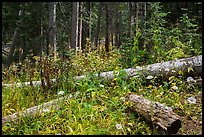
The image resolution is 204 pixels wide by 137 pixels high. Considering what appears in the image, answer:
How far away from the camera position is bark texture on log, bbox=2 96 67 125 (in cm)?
468

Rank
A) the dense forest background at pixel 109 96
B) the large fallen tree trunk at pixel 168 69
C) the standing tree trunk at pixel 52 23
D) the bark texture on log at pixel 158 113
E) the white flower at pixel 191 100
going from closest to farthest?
the bark texture on log at pixel 158 113 → the dense forest background at pixel 109 96 → the white flower at pixel 191 100 → the large fallen tree trunk at pixel 168 69 → the standing tree trunk at pixel 52 23

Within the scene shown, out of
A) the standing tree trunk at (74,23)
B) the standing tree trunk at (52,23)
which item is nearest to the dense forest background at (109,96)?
the standing tree trunk at (74,23)

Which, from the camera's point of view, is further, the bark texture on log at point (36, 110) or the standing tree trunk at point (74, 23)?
the standing tree trunk at point (74, 23)

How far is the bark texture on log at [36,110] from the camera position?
468 cm

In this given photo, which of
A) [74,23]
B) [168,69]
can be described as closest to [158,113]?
[168,69]

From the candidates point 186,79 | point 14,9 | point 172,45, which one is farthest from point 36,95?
point 14,9

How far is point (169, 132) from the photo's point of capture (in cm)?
434

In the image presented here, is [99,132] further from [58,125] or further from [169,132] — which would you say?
[169,132]

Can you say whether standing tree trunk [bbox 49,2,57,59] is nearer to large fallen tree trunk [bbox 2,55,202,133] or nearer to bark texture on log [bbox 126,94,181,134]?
large fallen tree trunk [bbox 2,55,202,133]

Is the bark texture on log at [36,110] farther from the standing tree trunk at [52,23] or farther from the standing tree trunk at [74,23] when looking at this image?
the standing tree trunk at [52,23]

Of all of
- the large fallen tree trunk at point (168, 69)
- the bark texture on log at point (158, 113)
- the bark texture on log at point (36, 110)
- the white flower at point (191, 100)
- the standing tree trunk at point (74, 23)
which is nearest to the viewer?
the bark texture on log at point (158, 113)

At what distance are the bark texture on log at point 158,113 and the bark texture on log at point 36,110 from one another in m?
1.19

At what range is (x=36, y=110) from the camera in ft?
16.1

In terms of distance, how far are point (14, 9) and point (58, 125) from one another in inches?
615
